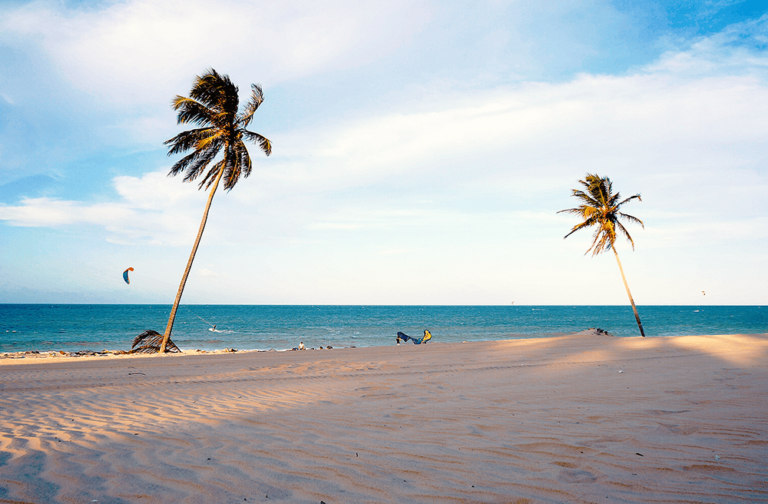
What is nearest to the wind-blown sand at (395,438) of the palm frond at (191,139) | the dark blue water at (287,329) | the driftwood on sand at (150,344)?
the driftwood on sand at (150,344)

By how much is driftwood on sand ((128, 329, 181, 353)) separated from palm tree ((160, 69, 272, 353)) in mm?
553

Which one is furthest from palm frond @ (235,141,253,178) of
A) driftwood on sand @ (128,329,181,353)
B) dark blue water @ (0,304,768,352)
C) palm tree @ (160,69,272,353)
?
dark blue water @ (0,304,768,352)

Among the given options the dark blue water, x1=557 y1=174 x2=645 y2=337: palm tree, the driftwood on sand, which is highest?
x1=557 y1=174 x2=645 y2=337: palm tree

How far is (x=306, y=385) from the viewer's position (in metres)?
8.59

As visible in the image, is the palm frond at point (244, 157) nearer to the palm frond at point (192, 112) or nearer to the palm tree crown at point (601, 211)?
the palm frond at point (192, 112)

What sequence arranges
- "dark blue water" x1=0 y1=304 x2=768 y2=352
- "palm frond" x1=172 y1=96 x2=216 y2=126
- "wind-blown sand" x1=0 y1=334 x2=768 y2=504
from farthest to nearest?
"dark blue water" x1=0 y1=304 x2=768 y2=352, "palm frond" x1=172 y1=96 x2=216 y2=126, "wind-blown sand" x1=0 y1=334 x2=768 y2=504

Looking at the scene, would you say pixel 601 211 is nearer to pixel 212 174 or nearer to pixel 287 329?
pixel 212 174

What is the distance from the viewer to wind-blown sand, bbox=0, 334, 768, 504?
3.07 m

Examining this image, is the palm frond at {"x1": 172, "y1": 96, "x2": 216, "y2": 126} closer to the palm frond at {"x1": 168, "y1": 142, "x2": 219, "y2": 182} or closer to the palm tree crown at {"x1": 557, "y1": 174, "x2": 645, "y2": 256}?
the palm frond at {"x1": 168, "y1": 142, "x2": 219, "y2": 182}

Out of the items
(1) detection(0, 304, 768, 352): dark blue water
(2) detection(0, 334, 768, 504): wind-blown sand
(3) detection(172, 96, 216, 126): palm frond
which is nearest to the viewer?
(2) detection(0, 334, 768, 504): wind-blown sand

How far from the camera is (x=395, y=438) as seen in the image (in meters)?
4.41

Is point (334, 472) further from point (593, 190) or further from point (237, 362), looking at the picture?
point (593, 190)

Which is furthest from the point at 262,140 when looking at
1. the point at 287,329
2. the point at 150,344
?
the point at 287,329

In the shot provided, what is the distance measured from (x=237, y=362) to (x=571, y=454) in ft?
38.8
